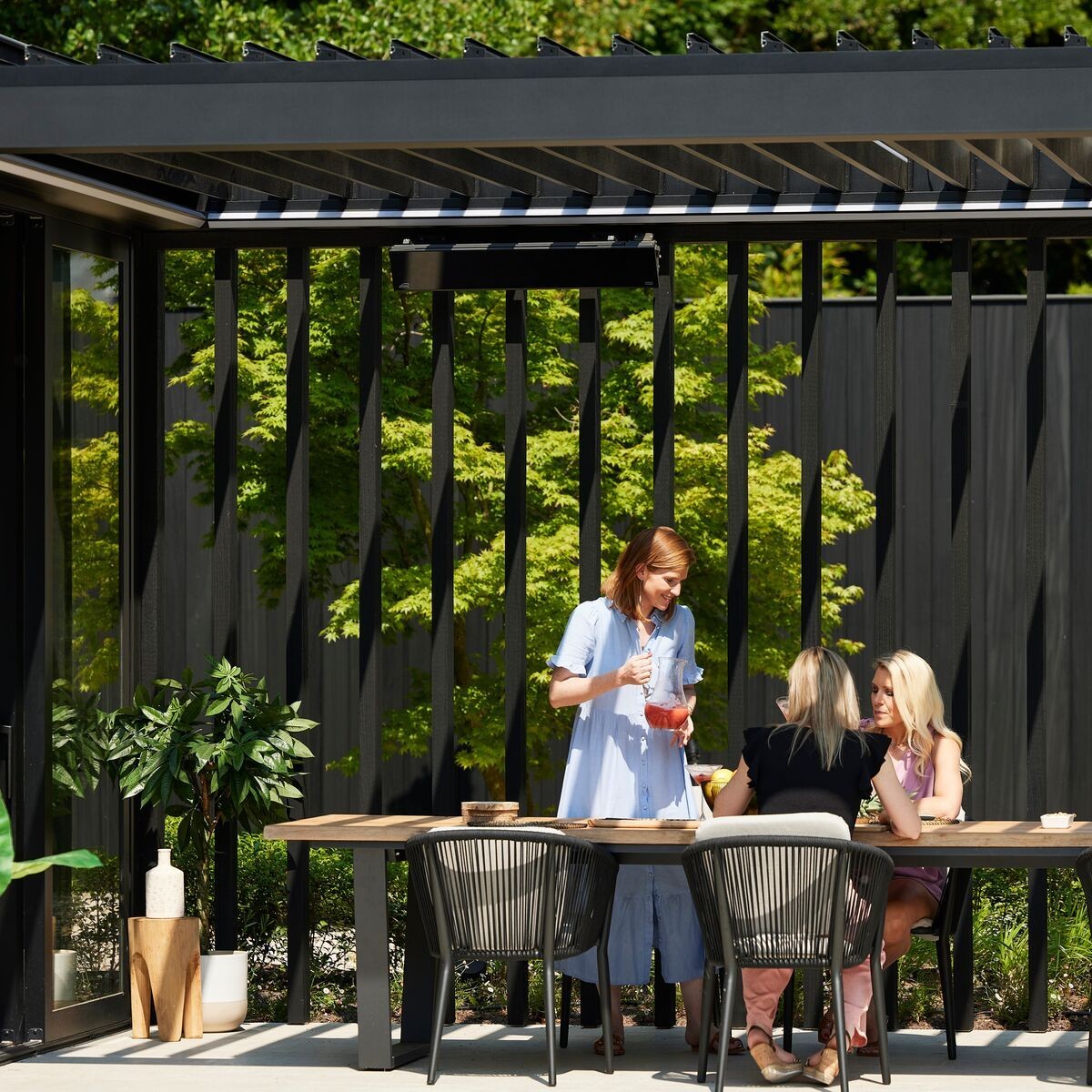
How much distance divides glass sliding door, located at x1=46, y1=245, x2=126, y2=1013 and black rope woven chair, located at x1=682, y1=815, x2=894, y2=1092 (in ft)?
7.18

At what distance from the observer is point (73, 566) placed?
20.7 feet

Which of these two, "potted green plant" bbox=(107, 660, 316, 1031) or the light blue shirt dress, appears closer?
the light blue shirt dress

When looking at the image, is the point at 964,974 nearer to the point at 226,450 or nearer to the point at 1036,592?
the point at 1036,592

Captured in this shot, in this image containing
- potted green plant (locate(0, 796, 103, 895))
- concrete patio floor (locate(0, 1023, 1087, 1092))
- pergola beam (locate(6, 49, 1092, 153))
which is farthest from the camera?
concrete patio floor (locate(0, 1023, 1087, 1092))

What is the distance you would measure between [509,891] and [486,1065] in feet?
2.58

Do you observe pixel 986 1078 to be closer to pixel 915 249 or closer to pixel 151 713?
pixel 151 713

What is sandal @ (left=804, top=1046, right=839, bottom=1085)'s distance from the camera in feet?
17.6

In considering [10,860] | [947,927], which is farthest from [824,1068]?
[10,860]

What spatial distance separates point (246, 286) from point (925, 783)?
208 inches

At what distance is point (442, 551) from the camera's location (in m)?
6.77

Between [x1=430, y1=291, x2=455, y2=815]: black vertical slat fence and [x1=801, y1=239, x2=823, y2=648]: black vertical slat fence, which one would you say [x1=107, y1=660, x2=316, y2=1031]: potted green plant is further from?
[x1=801, y1=239, x2=823, y2=648]: black vertical slat fence

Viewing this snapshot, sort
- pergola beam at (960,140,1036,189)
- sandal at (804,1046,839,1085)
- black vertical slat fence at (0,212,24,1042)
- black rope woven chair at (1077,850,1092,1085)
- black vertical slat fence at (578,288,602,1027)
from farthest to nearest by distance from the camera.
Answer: black vertical slat fence at (578,288,602,1027) < black vertical slat fence at (0,212,24,1042) < pergola beam at (960,140,1036,189) < sandal at (804,1046,839,1085) < black rope woven chair at (1077,850,1092,1085)

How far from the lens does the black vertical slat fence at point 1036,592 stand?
6.37 metres

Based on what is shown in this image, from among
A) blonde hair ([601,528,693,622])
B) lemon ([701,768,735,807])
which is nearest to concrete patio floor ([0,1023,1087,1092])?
lemon ([701,768,735,807])
